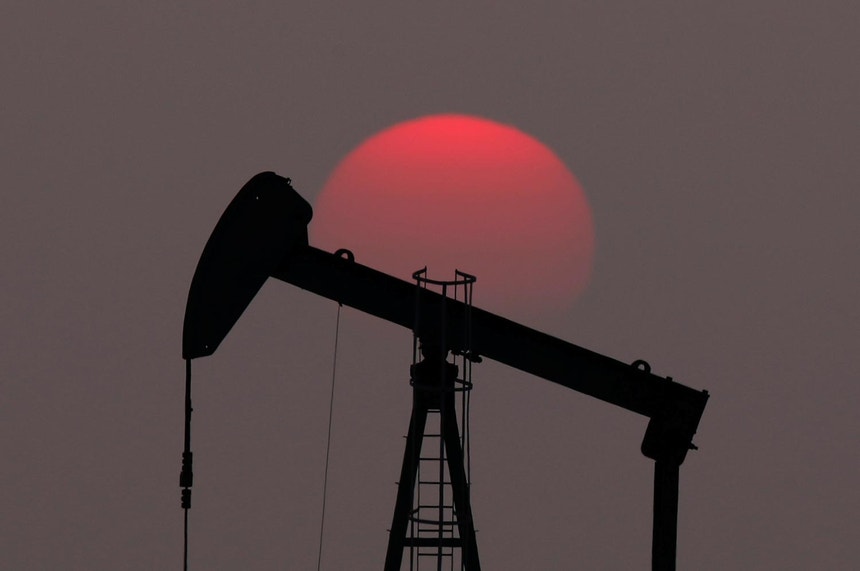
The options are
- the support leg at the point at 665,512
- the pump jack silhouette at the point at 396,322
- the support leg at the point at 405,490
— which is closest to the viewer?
the pump jack silhouette at the point at 396,322

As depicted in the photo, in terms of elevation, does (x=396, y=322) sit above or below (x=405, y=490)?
above

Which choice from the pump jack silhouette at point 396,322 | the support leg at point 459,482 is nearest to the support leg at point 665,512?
the pump jack silhouette at point 396,322

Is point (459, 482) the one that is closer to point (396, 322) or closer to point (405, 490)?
point (405, 490)

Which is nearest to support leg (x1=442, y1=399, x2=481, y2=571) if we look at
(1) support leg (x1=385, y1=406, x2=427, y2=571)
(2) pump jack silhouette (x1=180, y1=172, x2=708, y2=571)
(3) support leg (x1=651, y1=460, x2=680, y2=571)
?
(2) pump jack silhouette (x1=180, y1=172, x2=708, y2=571)

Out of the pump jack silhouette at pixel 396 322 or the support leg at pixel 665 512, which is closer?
the pump jack silhouette at pixel 396 322

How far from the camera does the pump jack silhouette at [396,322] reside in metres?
15.2

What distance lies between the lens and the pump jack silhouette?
599 inches

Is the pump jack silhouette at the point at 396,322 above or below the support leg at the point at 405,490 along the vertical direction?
above

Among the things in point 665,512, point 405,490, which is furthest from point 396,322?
point 665,512

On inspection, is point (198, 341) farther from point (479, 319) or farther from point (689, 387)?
point (689, 387)

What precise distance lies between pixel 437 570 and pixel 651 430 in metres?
2.47

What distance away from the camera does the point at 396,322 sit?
15875mm

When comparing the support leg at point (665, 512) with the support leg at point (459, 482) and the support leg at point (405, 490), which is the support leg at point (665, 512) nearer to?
the support leg at point (459, 482)

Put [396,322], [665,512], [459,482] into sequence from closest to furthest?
[396,322] → [459,482] → [665,512]
